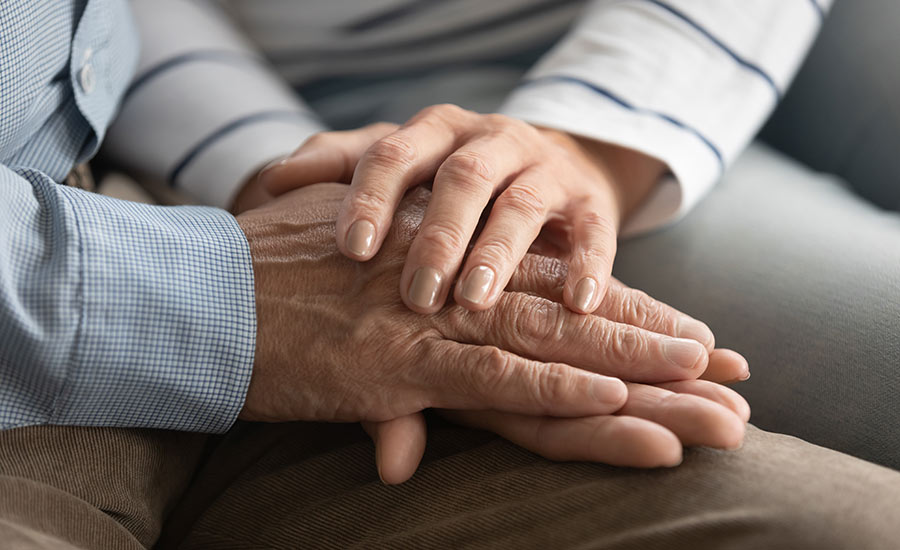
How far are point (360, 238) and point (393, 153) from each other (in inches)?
3.4

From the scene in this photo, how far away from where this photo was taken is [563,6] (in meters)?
1.01

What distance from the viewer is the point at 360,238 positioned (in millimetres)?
551

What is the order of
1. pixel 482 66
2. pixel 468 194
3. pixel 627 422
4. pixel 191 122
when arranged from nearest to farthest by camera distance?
pixel 627 422 → pixel 468 194 → pixel 191 122 → pixel 482 66

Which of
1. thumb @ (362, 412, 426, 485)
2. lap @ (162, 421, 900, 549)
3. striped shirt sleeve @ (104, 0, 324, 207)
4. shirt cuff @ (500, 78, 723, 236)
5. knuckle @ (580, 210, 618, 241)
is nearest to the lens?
lap @ (162, 421, 900, 549)

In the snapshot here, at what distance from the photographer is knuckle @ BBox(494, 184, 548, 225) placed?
59cm

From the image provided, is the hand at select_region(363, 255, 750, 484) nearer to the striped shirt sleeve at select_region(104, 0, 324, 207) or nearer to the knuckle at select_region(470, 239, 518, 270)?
the knuckle at select_region(470, 239, 518, 270)

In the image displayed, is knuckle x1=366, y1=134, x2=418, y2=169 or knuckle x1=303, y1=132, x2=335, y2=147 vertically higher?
knuckle x1=366, y1=134, x2=418, y2=169

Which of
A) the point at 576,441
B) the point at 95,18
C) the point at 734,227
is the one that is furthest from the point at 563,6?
the point at 576,441

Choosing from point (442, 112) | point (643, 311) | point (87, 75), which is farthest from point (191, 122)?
point (643, 311)

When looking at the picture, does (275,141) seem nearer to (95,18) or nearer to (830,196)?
(95,18)

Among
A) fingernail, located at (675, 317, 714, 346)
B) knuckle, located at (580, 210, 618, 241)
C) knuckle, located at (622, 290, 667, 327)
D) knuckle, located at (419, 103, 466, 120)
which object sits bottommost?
knuckle, located at (622, 290, 667, 327)

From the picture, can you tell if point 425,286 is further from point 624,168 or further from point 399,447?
point 624,168

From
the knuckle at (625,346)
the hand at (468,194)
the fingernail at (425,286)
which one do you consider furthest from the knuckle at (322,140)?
the knuckle at (625,346)

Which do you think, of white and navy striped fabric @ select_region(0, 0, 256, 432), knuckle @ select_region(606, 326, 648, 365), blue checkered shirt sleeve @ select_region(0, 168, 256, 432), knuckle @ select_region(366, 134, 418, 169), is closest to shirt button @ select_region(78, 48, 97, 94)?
white and navy striped fabric @ select_region(0, 0, 256, 432)
